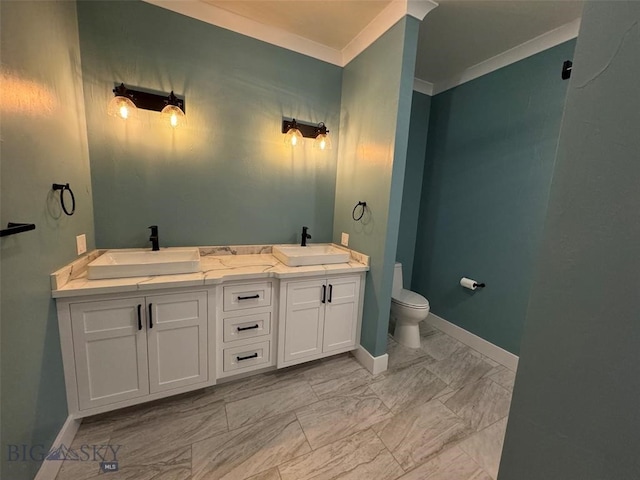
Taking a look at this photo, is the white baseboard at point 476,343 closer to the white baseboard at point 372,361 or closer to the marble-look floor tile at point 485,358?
the marble-look floor tile at point 485,358

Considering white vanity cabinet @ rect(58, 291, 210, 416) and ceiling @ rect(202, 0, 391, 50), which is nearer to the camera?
white vanity cabinet @ rect(58, 291, 210, 416)

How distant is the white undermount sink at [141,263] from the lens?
138 centimetres

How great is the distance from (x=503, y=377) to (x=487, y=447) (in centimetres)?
82

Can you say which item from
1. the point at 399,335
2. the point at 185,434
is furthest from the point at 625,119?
the point at 399,335

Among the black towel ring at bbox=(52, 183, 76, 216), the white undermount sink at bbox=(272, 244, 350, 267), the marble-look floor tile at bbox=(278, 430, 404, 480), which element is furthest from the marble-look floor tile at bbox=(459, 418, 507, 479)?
the black towel ring at bbox=(52, 183, 76, 216)

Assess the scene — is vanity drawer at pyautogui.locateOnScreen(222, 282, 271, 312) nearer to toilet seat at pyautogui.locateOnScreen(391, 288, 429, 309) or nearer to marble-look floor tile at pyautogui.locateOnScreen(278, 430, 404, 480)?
marble-look floor tile at pyautogui.locateOnScreen(278, 430, 404, 480)

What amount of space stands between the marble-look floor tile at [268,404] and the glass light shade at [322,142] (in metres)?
1.93

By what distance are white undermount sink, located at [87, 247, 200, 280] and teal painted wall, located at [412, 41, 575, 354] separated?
2.42m

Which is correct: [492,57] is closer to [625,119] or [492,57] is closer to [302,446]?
[625,119]

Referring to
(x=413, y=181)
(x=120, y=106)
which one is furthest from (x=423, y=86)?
(x=120, y=106)

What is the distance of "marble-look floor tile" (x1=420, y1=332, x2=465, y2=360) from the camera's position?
2.33 metres

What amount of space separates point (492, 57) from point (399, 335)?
2.67 m

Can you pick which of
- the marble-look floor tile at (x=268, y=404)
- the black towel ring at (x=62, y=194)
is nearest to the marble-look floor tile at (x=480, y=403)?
the marble-look floor tile at (x=268, y=404)

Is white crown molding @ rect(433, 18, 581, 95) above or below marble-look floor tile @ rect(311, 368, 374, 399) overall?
above
